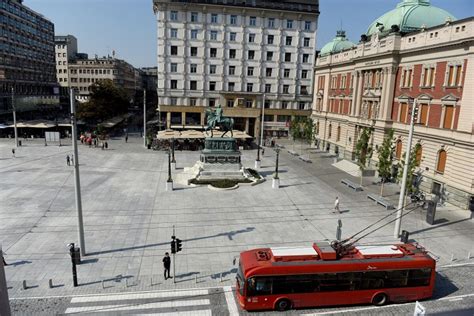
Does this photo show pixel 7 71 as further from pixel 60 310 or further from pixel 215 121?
pixel 60 310

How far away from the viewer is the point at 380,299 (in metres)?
17.0

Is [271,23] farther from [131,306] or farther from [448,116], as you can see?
[131,306]

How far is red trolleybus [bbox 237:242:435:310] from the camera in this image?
15.9 meters

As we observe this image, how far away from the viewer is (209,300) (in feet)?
56.1

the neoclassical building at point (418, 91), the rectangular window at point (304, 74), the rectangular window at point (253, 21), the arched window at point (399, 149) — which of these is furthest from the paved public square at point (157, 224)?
the rectangular window at point (253, 21)

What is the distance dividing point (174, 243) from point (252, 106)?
192ft

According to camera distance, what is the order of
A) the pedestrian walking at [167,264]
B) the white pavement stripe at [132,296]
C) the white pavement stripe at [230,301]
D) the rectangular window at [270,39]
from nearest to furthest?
1. the white pavement stripe at [230,301]
2. the white pavement stripe at [132,296]
3. the pedestrian walking at [167,264]
4. the rectangular window at [270,39]

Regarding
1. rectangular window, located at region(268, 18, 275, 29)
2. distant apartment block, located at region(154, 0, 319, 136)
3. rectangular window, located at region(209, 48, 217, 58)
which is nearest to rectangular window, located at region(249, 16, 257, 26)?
distant apartment block, located at region(154, 0, 319, 136)

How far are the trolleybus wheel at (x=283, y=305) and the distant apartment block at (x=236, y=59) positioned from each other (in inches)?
2256

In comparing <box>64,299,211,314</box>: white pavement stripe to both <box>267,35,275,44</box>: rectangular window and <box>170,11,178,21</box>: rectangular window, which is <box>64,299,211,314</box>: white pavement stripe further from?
<box>267,35,275,44</box>: rectangular window

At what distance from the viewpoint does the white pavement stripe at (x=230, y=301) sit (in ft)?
53.2

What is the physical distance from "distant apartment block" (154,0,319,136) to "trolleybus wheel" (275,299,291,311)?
57.3m

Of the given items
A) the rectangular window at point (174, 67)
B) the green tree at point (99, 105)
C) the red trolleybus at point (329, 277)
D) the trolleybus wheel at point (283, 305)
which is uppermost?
the rectangular window at point (174, 67)

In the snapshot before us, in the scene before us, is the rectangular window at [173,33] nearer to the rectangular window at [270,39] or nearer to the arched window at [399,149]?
the rectangular window at [270,39]
